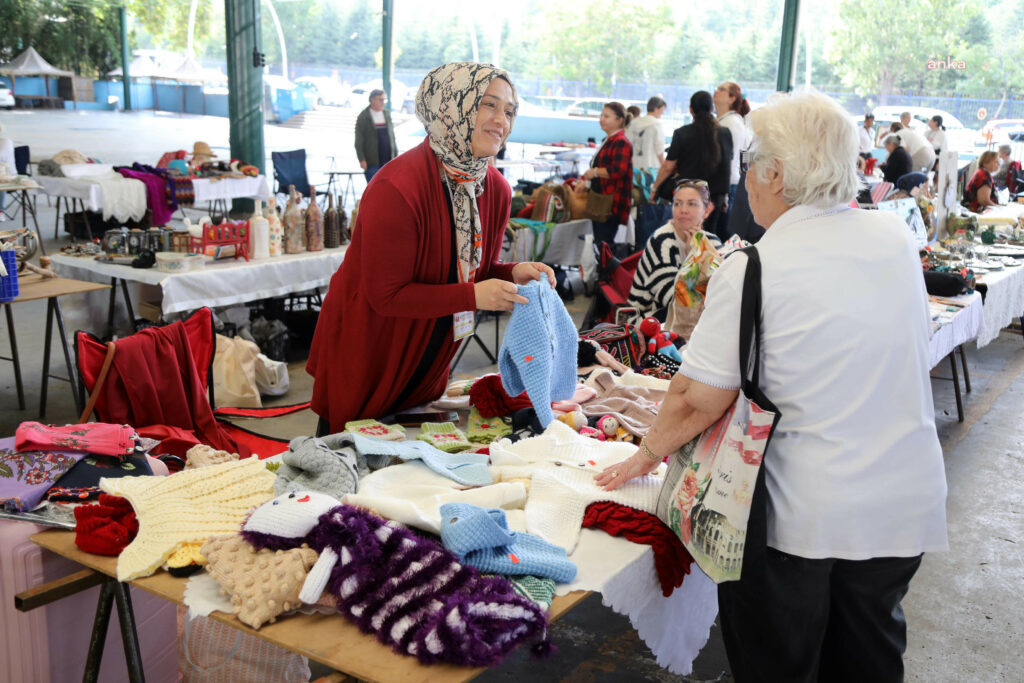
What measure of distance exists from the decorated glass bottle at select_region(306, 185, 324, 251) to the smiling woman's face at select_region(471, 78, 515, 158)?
10.5 ft

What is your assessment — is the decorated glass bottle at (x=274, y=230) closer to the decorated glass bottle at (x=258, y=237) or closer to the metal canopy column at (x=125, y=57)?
the decorated glass bottle at (x=258, y=237)

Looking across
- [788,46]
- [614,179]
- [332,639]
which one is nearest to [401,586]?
[332,639]

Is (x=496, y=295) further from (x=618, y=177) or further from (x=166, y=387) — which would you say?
(x=618, y=177)

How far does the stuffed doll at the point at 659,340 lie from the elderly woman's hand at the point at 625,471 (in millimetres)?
1473

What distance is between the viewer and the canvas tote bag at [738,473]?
1559 mm

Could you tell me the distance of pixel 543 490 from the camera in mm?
1985

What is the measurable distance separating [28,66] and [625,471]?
37.7 feet

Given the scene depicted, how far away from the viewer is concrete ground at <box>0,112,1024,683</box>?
110 inches

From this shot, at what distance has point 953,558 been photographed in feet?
11.6

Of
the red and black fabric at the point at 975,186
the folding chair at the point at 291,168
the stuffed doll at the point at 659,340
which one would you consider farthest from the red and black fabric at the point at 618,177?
the stuffed doll at the point at 659,340

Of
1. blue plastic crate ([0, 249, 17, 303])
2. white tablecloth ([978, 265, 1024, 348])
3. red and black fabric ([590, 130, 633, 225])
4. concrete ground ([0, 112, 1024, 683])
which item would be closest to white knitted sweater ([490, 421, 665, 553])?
concrete ground ([0, 112, 1024, 683])

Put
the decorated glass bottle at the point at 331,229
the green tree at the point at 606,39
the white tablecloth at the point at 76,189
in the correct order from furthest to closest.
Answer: the green tree at the point at 606,39 → the white tablecloth at the point at 76,189 → the decorated glass bottle at the point at 331,229

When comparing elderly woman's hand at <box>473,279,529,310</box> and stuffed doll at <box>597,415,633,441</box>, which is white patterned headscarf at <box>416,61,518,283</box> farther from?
stuffed doll at <box>597,415,633,441</box>

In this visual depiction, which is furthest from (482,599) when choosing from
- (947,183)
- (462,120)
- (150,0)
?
(150,0)
